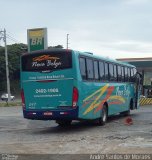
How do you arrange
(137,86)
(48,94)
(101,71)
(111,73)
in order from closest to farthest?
(48,94) → (101,71) → (111,73) → (137,86)

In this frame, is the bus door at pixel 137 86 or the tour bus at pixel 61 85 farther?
the bus door at pixel 137 86

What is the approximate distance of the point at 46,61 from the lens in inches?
690

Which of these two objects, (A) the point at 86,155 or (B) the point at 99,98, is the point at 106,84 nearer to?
(B) the point at 99,98

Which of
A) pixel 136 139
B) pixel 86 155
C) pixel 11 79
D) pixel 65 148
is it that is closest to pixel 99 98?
pixel 136 139

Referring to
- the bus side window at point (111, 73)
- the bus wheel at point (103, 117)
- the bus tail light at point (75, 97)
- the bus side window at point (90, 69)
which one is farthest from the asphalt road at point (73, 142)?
the bus side window at point (111, 73)

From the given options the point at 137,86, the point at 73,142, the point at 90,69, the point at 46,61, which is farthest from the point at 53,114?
the point at 137,86

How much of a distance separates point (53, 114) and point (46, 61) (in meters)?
2.06

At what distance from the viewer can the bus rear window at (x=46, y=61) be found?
17.1m

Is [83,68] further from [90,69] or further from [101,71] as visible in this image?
[101,71]

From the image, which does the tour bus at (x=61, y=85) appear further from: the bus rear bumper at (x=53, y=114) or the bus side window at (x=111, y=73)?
the bus side window at (x=111, y=73)

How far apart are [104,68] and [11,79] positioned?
60.2 metres

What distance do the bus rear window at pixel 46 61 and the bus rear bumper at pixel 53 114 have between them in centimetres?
164

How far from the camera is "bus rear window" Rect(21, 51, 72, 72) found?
56.2 ft

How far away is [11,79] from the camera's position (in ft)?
260
